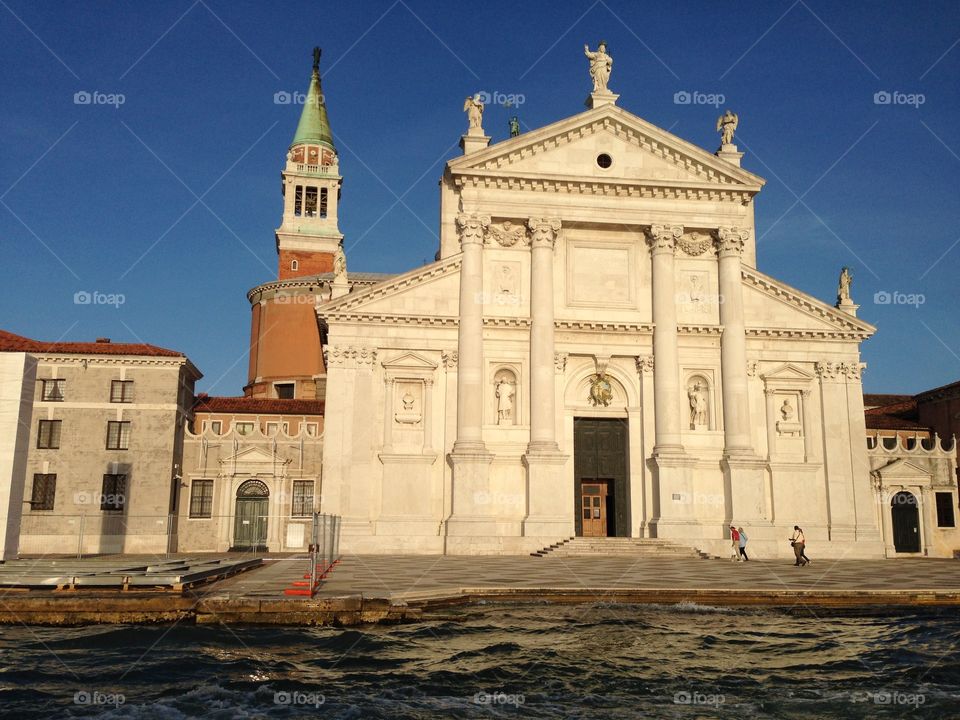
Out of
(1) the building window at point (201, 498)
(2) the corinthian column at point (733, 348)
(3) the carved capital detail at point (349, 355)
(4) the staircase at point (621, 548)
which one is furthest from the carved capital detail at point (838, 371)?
(1) the building window at point (201, 498)

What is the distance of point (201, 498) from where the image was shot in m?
38.1

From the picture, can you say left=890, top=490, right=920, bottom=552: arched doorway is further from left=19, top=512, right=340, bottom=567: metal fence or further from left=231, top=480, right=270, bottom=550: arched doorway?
left=231, top=480, right=270, bottom=550: arched doorway

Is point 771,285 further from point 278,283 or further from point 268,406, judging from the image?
point 278,283

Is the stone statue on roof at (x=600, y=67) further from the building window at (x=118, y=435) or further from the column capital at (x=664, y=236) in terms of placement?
the building window at (x=118, y=435)

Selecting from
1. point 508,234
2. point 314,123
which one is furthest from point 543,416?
point 314,123

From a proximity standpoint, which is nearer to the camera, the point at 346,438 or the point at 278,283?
the point at 346,438

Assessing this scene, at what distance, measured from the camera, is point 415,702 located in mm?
11430

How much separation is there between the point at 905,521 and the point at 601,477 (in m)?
15.0

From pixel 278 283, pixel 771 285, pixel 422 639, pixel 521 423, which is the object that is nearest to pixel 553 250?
pixel 521 423

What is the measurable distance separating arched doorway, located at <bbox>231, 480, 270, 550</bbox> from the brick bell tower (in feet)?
45.0

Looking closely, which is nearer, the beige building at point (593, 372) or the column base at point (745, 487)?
the beige building at point (593, 372)

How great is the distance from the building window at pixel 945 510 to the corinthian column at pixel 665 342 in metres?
14.3

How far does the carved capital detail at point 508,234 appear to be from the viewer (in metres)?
35.7

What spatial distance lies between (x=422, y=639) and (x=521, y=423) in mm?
19430
